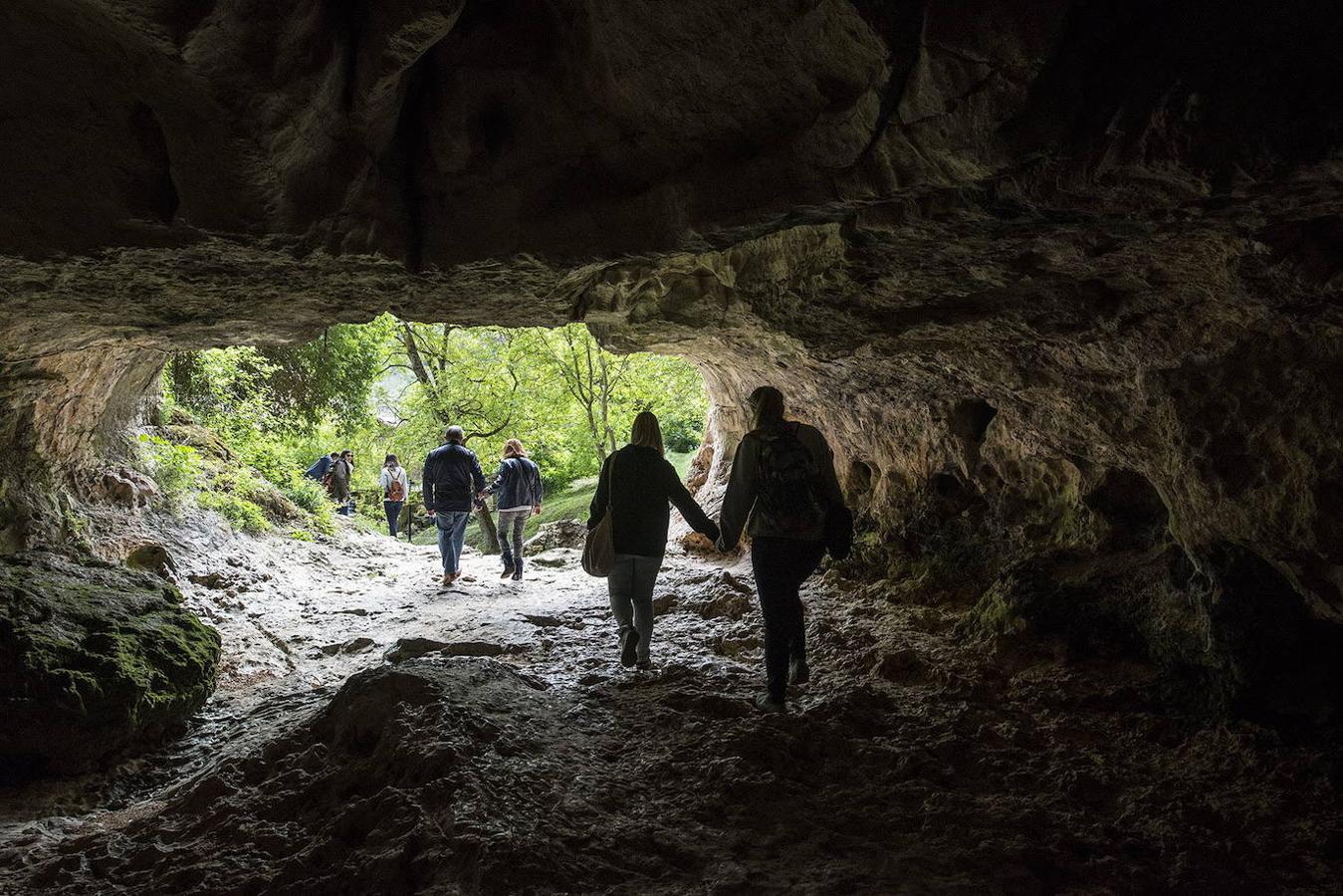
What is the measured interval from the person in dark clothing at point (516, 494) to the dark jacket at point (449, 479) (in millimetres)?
438

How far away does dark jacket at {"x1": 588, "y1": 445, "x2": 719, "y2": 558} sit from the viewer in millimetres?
5566

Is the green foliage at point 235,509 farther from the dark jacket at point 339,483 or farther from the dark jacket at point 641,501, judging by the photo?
the dark jacket at point 641,501

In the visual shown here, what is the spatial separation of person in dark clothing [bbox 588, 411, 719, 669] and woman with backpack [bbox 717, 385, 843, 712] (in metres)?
0.78

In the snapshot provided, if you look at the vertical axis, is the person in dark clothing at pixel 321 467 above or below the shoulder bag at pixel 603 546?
above

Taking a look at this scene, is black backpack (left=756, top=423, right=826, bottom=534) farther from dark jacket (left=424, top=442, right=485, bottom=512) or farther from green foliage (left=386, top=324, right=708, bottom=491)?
green foliage (left=386, top=324, right=708, bottom=491)

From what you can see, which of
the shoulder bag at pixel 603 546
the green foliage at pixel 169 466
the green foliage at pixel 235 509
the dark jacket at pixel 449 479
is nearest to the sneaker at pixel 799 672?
the shoulder bag at pixel 603 546

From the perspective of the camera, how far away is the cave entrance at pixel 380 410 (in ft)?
36.6

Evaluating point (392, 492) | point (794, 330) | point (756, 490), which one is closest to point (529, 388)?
point (392, 492)

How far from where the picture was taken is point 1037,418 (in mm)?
5625

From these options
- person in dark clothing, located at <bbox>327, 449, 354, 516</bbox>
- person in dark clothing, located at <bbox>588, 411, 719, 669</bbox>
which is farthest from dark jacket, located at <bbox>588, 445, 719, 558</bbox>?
person in dark clothing, located at <bbox>327, 449, 354, 516</bbox>

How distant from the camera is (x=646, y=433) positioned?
577 cm

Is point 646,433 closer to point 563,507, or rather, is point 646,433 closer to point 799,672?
point 799,672

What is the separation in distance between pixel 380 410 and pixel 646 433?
16124 millimetres

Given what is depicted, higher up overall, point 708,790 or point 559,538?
point 559,538
